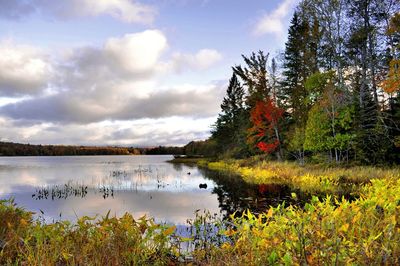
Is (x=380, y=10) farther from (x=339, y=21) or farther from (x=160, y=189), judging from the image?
(x=160, y=189)

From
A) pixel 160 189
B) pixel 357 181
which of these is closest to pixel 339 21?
pixel 357 181

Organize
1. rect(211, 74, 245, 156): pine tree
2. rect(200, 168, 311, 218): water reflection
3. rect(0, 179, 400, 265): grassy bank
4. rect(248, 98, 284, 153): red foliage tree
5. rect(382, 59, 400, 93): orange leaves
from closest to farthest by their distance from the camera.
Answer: rect(0, 179, 400, 265): grassy bank, rect(200, 168, 311, 218): water reflection, rect(382, 59, 400, 93): orange leaves, rect(248, 98, 284, 153): red foliage tree, rect(211, 74, 245, 156): pine tree

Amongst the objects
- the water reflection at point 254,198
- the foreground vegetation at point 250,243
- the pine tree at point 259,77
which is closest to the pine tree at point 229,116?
the pine tree at point 259,77

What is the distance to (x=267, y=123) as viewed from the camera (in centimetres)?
3722

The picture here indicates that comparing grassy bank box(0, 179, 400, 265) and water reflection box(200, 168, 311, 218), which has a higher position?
grassy bank box(0, 179, 400, 265)

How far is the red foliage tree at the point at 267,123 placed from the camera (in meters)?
34.8

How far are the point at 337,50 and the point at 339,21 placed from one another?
2.13 m

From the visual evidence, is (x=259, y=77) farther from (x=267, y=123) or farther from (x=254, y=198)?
(x=254, y=198)

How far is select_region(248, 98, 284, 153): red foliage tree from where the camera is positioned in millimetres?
34750

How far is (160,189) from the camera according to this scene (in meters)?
23.0

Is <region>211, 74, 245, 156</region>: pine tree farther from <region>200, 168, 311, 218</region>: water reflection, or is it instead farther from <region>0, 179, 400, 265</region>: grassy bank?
<region>0, 179, 400, 265</region>: grassy bank

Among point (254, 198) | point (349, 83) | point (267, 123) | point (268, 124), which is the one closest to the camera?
point (254, 198)

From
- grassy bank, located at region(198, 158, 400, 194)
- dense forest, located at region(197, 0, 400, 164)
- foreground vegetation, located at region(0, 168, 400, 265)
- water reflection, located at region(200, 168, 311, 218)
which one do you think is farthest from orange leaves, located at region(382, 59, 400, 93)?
foreground vegetation, located at region(0, 168, 400, 265)

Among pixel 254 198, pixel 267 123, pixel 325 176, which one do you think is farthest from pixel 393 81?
pixel 267 123
